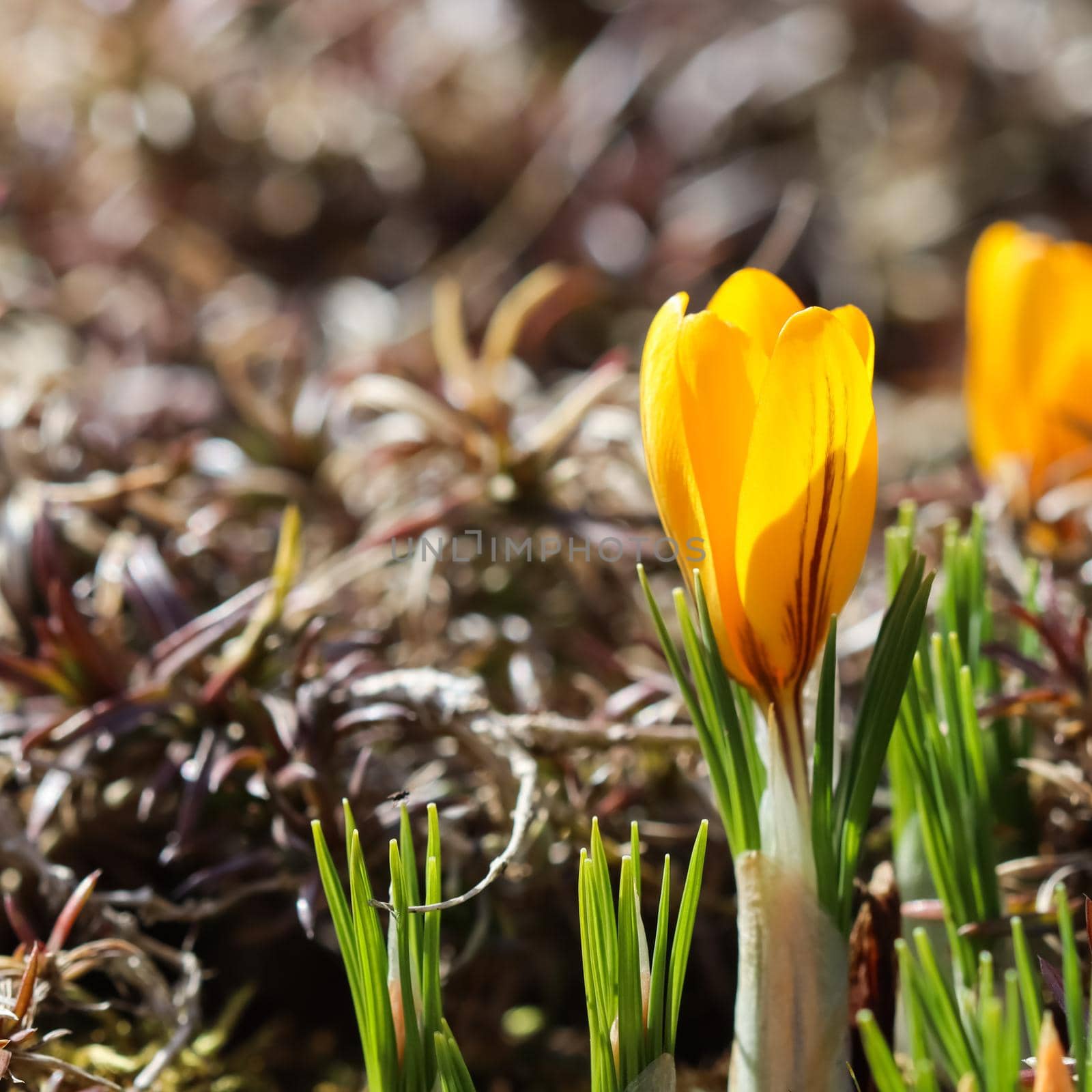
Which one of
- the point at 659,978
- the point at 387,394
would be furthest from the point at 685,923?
the point at 387,394

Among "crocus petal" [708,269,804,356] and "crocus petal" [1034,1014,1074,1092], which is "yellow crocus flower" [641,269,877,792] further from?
"crocus petal" [1034,1014,1074,1092]

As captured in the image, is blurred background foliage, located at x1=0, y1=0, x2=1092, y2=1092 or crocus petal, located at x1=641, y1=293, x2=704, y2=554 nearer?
crocus petal, located at x1=641, y1=293, x2=704, y2=554

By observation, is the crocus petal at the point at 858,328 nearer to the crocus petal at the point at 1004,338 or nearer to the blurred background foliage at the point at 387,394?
the blurred background foliage at the point at 387,394

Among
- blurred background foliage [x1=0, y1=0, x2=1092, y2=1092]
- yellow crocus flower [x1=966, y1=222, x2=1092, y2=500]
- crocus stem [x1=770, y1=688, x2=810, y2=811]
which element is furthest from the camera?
yellow crocus flower [x1=966, y1=222, x2=1092, y2=500]

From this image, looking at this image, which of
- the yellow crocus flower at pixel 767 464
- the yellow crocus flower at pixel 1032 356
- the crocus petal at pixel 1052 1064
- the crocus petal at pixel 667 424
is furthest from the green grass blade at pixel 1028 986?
the yellow crocus flower at pixel 1032 356

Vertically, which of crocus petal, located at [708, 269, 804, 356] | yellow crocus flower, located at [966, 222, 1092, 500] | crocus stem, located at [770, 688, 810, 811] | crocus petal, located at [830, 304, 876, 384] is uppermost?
yellow crocus flower, located at [966, 222, 1092, 500]

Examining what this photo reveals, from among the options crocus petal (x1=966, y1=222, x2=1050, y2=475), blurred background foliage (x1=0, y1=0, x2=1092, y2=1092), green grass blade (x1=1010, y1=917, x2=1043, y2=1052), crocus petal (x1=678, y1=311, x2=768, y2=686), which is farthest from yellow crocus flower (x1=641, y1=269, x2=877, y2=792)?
crocus petal (x1=966, y1=222, x2=1050, y2=475)

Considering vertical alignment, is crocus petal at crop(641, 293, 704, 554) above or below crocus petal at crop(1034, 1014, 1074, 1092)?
above

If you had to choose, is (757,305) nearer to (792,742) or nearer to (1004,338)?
(792,742)

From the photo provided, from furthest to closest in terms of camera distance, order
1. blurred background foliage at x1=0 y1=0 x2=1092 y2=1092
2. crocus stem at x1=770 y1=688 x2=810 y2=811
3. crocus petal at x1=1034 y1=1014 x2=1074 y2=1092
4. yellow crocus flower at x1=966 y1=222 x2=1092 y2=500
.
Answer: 1. yellow crocus flower at x1=966 y1=222 x2=1092 y2=500
2. blurred background foliage at x1=0 y1=0 x2=1092 y2=1092
3. crocus stem at x1=770 y1=688 x2=810 y2=811
4. crocus petal at x1=1034 y1=1014 x2=1074 y2=1092
